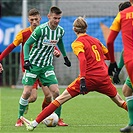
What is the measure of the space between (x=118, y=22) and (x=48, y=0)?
1395 centimetres

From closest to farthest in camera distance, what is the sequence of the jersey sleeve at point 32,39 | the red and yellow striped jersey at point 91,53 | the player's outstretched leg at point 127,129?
the player's outstretched leg at point 127,129 → the red and yellow striped jersey at point 91,53 → the jersey sleeve at point 32,39

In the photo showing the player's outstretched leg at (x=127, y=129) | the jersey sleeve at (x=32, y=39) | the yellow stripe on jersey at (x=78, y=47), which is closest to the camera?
the player's outstretched leg at (x=127, y=129)

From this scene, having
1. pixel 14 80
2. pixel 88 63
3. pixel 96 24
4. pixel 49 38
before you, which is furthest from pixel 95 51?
pixel 14 80

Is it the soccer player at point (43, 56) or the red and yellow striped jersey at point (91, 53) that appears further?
the soccer player at point (43, 56)

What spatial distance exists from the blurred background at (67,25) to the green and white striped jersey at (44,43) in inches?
389

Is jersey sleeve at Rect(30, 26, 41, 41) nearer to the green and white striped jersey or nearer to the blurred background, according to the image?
the green and white striped jersey

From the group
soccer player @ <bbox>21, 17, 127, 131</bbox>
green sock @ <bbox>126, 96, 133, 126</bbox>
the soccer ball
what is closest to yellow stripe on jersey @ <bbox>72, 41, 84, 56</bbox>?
soccer player @ <bbox>21, 17, 127, 131</bbox>

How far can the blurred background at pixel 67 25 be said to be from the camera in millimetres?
20359

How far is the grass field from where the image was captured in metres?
9.31

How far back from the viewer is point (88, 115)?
11.8 m

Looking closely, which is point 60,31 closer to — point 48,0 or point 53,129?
point 53,129

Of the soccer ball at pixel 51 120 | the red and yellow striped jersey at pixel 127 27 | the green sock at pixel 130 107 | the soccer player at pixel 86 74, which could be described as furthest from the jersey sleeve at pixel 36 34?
the red and yellow striped jersey at pixel 127 27

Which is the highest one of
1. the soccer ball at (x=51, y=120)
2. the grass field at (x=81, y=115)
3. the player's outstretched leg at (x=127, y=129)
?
the player's outstretched leg at (x=127, y=129)

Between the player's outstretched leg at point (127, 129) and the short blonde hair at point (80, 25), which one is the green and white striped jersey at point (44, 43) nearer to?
the short blonde hair at point (80, 25)
